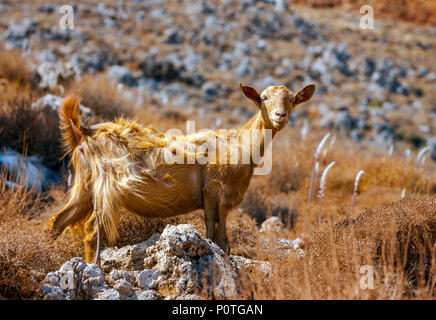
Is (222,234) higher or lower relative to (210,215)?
lower

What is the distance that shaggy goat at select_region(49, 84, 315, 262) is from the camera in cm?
364

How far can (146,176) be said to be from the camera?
3697 mm

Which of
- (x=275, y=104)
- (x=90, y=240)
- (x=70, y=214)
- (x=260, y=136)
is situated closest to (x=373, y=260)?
(x=260, y=136)

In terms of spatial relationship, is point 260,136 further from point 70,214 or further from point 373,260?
point 70,214

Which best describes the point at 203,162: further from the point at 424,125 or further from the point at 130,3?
the point at 130,3

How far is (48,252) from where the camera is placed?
351cm

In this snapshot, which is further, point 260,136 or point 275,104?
point 260,136

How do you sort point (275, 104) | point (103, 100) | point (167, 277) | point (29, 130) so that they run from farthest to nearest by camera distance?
point (103, 100), point (29, 130), point (275, 104), point (167, 277)

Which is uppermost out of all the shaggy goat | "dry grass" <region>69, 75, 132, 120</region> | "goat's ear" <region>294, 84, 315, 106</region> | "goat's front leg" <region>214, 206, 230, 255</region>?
"dry grass" <region>69, 75, 132, 120</region>

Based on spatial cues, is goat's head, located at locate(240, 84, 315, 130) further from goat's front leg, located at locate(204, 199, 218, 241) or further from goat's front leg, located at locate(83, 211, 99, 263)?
goat's front leg, located at locate(83, 211, 99, 263)

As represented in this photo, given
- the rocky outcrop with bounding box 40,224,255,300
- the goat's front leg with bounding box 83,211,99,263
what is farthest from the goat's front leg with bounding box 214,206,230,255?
the goat's front leg with bounding box 83,211,99,263

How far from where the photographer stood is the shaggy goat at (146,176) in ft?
12.0

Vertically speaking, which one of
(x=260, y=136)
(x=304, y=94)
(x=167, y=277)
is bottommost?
(x=167, y=277)
